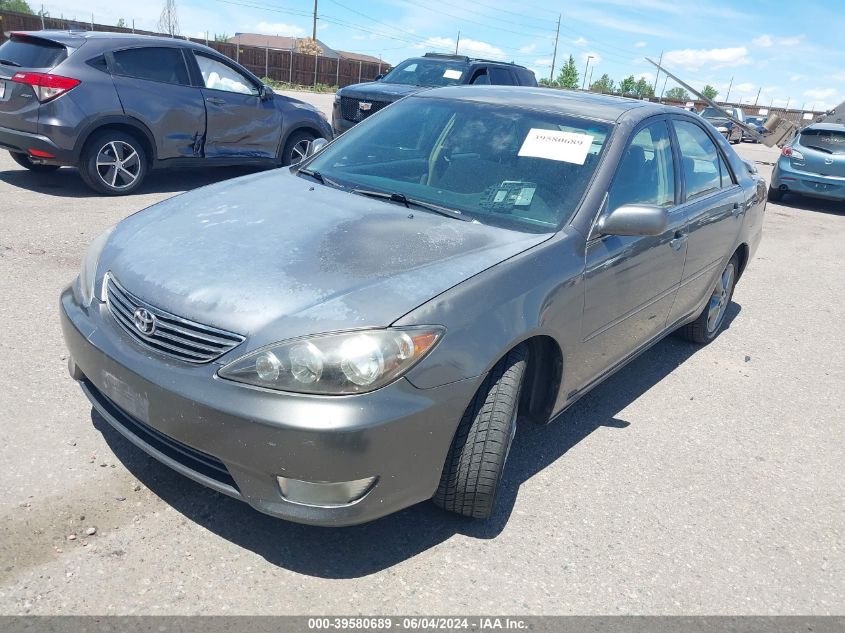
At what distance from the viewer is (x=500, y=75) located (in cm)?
1213

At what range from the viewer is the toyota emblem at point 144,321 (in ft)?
8.30

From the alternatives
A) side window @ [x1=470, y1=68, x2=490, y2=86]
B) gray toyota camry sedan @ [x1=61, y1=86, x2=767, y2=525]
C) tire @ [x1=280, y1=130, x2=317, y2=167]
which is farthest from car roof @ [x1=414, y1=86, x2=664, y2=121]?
side window @ [x1=470, y1=68, x2=490, y2=86]

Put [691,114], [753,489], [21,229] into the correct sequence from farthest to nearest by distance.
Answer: [21,229]
[691,114]
[753,489]

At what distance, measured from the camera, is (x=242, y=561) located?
2.59 meters

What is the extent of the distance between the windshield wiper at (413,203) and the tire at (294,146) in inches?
244

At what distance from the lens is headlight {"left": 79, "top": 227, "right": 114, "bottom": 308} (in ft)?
9.50

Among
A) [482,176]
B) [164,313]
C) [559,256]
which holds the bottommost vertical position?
[164,313]

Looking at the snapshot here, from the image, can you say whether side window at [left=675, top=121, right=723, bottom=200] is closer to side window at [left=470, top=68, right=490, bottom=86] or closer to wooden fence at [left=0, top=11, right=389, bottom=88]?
side window at [left=470, top=68, right=490, bottom=86]

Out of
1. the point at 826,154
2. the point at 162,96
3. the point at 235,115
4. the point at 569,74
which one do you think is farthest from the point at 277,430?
the point at 569,74

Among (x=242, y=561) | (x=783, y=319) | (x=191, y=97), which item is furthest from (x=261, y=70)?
(x=242, y=561)

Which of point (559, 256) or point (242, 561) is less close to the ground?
point (559, 256)

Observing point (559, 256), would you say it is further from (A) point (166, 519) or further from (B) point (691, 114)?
(B) point (691, 114)

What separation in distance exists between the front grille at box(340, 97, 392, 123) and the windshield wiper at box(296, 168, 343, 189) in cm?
701

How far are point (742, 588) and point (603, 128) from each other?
2.19 metres
